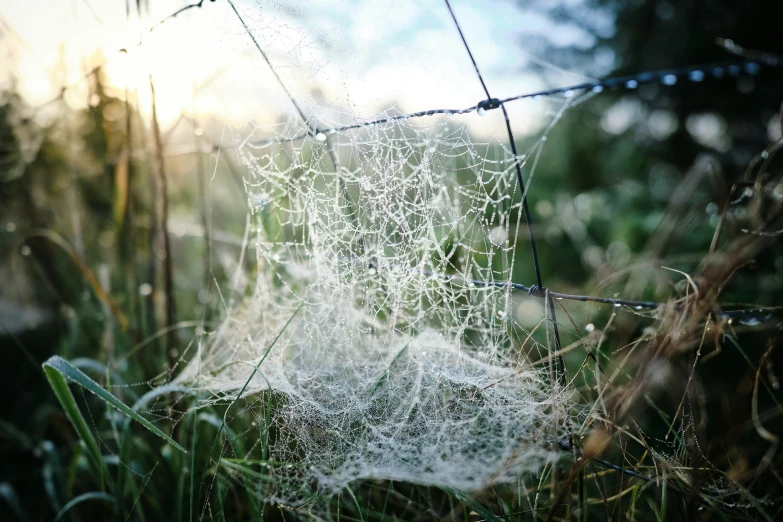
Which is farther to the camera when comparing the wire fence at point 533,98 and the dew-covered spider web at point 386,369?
the dew-covered spider web at point 386,369

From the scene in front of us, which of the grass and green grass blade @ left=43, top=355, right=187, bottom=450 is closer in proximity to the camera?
the grass

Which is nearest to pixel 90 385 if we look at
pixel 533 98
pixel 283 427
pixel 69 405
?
pixel 69 405

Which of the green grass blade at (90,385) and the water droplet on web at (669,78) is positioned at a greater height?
the water droplet on web at (669,78)

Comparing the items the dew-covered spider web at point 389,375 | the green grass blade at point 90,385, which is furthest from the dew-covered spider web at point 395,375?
the green grass blade at point 90,385

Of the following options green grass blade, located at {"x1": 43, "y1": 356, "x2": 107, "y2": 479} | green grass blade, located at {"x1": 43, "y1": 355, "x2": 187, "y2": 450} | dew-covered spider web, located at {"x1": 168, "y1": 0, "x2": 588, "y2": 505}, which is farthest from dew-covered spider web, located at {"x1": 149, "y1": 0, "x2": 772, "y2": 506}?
green grass blade, located at {"x1": 43, "y1": 356, "x2": 107, "y2": 479}

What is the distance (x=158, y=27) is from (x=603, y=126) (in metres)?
3.00

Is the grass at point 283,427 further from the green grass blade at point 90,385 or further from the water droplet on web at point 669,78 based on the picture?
the water droplet on web at point 669,78

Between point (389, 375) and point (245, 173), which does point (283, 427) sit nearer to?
point (389, 375)

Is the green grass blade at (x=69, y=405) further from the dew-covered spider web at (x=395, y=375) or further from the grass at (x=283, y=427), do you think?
the dew-covered spider web at (x=395, y=375)

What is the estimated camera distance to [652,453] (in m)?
0.93

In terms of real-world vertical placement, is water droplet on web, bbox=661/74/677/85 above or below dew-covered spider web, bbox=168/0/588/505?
above

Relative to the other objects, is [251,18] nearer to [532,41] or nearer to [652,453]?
[652,453]

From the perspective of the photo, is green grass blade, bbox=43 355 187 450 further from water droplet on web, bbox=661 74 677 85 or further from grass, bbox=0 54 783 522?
water droplet on web, bbox=661 74 677 85

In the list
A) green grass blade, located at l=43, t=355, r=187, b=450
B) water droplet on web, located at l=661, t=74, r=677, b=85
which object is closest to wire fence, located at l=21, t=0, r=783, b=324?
water droplet on web, located at l=661, t=74, r=677, b=85
